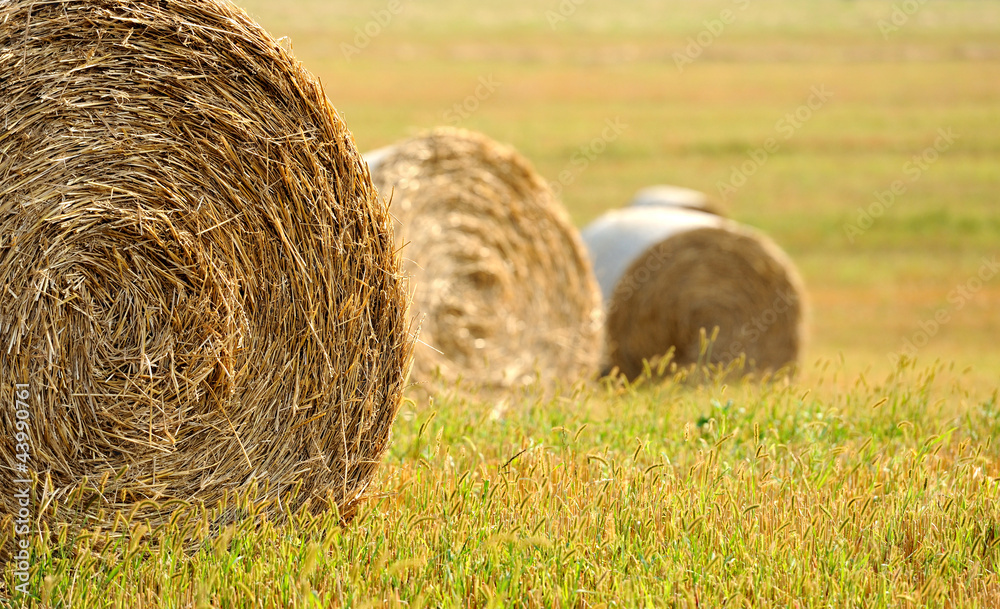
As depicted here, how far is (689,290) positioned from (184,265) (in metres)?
6.09

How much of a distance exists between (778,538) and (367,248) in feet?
5.91

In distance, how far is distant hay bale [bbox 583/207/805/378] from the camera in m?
8.69

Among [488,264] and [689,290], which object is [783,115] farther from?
[488,264]

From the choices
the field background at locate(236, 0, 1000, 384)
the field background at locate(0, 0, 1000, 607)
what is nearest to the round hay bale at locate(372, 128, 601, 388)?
the field background at locate(0, 0, 1000, 607)

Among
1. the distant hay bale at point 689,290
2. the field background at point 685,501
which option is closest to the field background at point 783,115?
the field background at point 685,501

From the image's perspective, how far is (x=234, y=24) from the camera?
3.46 m

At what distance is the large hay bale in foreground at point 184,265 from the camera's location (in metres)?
3.28

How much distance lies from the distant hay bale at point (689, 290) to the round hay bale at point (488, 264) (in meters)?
1.42

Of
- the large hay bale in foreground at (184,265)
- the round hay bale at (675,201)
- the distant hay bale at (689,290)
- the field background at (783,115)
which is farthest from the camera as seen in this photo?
the field background at (783,115)

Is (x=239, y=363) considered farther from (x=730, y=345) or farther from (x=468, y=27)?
(x=468, y=27)

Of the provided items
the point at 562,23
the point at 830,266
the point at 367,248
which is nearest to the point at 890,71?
the point at 830,266

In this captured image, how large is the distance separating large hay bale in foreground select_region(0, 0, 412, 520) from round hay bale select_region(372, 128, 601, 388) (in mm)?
2334

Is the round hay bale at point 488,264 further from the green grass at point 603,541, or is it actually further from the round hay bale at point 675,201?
the round hay bale at point 675,201

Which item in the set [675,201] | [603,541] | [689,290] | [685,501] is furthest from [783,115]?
[603,541]
